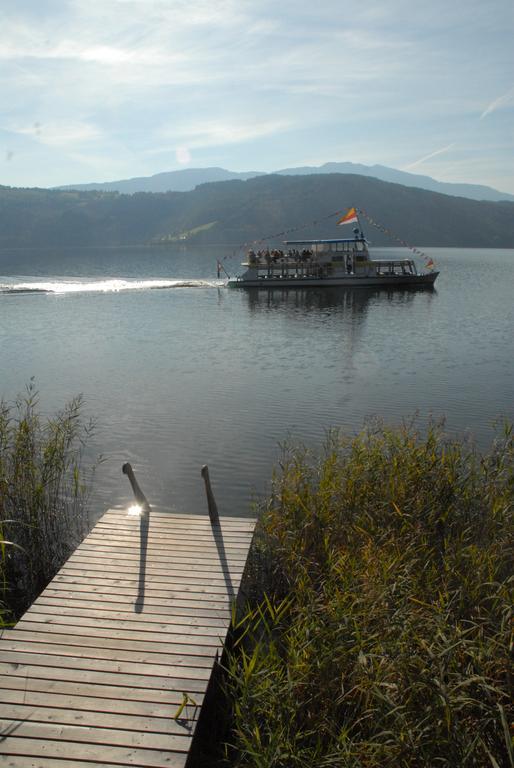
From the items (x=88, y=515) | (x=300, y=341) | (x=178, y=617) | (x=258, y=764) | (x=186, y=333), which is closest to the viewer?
(x=258, y=764)

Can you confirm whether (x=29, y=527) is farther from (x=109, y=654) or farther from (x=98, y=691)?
(x=98, y=691)

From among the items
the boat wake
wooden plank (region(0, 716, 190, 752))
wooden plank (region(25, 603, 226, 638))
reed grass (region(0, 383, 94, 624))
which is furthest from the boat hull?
wooden plank (region(0, 716, 190, 752))

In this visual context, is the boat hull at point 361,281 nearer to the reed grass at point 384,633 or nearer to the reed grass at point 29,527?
the reed grass at point 29,527

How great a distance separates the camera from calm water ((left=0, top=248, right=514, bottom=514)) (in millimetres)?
13969

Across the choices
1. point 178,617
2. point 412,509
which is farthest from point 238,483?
point 178,617

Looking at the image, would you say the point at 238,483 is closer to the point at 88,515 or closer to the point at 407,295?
the point at 88,515

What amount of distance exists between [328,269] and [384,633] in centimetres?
5199

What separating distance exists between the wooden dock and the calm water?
136 inches

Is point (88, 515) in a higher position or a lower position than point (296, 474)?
lower

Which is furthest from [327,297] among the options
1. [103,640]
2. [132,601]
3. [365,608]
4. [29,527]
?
[103,640]

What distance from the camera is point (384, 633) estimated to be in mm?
5340

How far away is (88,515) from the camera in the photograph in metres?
10.6

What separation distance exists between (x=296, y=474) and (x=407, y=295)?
43459 mm

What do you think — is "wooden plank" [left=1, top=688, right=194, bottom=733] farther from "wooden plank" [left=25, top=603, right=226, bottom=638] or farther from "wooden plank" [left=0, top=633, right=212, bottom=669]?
"wooden plank" [left=25, top=603, right=226, bottom=638]
